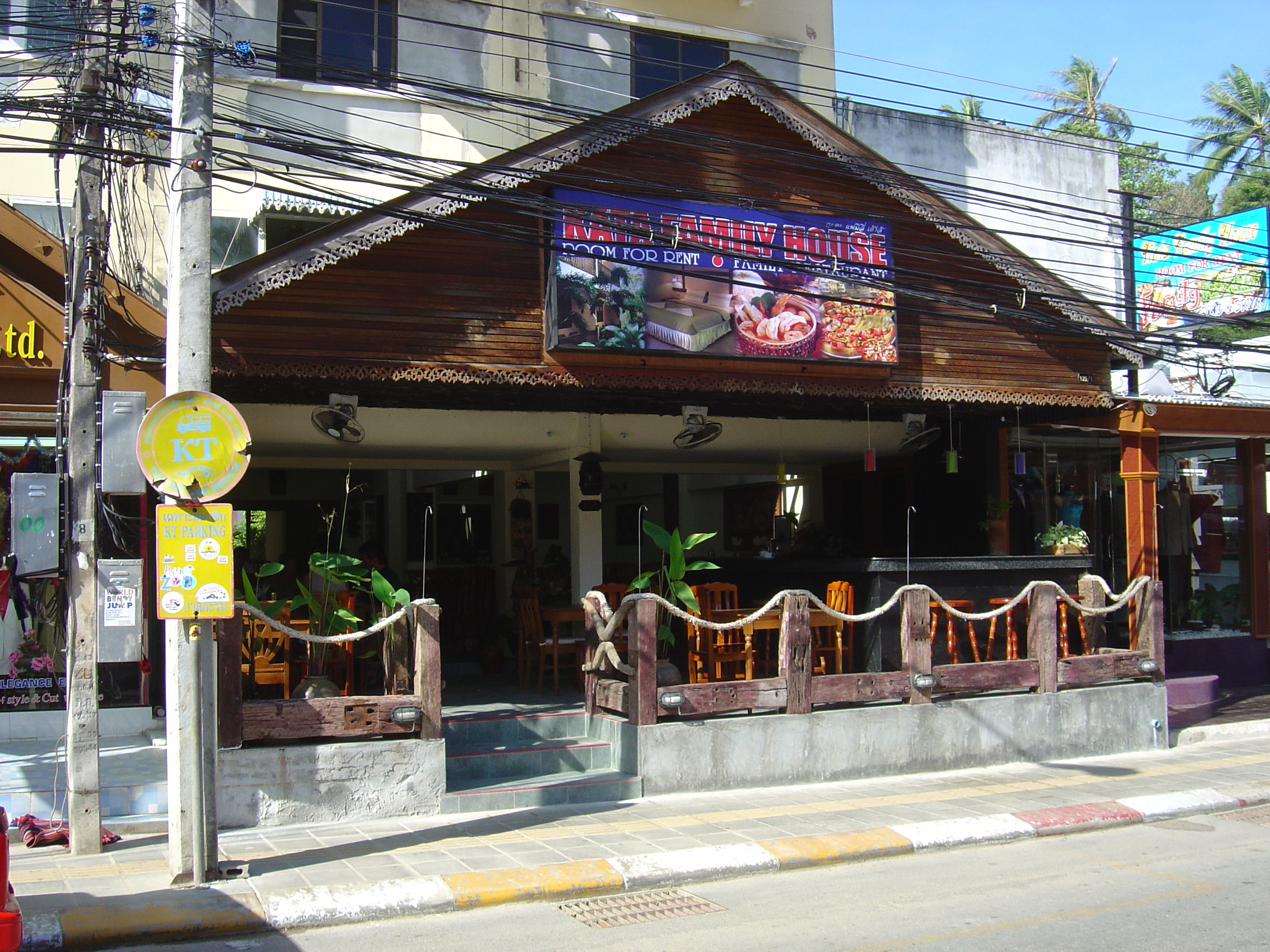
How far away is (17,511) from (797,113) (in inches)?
309

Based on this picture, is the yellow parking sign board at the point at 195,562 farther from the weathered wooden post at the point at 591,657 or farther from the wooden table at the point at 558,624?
the wooden table at the point at 558,624

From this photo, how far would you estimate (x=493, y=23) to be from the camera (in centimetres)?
1652

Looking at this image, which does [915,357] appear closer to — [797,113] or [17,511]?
[797,113]

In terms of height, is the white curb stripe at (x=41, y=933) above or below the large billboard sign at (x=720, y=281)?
below

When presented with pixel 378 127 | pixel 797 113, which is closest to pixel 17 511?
pixel 797 113

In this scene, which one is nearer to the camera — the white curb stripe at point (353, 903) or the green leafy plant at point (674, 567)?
the white curb stripe at point (353, 903)

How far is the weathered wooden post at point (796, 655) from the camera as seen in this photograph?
32.7 ft

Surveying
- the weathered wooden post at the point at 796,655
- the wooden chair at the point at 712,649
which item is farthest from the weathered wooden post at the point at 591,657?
the weathered wooden post at the point at 796,655

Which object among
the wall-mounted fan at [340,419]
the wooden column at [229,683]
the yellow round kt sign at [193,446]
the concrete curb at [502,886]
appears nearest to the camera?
the concrete curb at [502,886]

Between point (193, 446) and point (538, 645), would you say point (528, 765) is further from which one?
point (193, 446)

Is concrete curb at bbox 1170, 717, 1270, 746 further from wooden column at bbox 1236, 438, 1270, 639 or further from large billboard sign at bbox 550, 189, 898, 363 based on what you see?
large billboard sign at bbox 550, 189, 898, 363

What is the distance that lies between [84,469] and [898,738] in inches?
285

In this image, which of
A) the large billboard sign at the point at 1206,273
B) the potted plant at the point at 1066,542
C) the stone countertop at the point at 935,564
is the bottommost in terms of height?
the stone countertop at the point at 935,564

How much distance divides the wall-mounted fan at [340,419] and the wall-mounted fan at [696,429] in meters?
3.49
